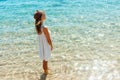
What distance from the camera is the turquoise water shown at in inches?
354

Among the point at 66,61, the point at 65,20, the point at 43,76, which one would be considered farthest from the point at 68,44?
the point at 65,20

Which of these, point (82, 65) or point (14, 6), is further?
point (14, 6)

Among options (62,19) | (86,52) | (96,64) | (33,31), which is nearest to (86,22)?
(62,19)

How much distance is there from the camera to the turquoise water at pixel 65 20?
29.5ft

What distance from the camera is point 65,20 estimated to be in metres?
11.5

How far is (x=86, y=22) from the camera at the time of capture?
10977mm

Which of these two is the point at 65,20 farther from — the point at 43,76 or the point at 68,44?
the point at 43,76

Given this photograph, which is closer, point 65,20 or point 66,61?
point 66,61

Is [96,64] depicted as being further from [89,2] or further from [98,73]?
[89,2]

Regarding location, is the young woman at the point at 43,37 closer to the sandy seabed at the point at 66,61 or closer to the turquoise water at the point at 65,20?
the sandy seabed at the point at 66,61

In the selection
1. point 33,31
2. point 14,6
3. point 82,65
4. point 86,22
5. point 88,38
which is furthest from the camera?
point 14,6

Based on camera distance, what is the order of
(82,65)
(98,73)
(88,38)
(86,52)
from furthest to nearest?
(88,38)
(86,52)
(82,65)
(98,73)

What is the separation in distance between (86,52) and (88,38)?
1260 millimetres

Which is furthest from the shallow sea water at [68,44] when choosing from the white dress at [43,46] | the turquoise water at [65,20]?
the white dress at [43,46]
